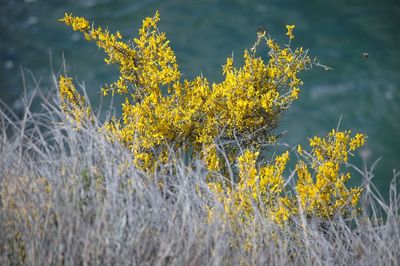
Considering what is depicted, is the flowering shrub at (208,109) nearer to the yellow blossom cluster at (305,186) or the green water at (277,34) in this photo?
the yellow blossom cluster at (305,186)

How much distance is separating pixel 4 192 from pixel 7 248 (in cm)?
27

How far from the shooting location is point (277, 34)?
1546 cm

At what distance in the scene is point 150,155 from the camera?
377 centimetres

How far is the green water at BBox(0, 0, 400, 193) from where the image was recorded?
14.7 meters

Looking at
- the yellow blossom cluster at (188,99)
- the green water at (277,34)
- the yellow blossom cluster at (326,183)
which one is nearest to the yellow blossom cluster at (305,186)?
the yellow blossom cluster at (326,183)

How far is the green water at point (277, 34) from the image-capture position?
1473 centimetres

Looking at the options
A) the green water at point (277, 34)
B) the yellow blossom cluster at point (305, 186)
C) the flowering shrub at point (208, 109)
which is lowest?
the yellow blossom cluster at point (305, 186)

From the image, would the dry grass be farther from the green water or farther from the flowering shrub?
the green water

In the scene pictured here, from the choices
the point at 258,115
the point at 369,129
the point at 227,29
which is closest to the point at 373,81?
the point at 369,129

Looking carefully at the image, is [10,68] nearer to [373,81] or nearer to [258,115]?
[373,81]

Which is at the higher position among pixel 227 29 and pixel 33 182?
pixel 227 29

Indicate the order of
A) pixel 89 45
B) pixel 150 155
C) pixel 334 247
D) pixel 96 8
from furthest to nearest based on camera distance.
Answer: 1. pixel 89 45
2. pixel 96 8
3. pixel 150 155
4. pixel 334 247

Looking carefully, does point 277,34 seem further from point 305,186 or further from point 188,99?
point 305,186

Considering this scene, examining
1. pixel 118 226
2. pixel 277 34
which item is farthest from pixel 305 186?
pixel 277 34
